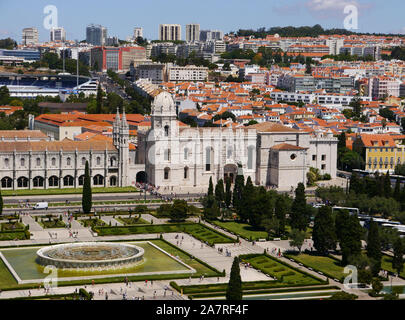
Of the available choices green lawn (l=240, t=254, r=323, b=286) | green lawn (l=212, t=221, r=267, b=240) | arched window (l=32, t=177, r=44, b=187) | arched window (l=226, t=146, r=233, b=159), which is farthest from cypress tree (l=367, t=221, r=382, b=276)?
arched window (l=32, t=177, r=44, b=187)

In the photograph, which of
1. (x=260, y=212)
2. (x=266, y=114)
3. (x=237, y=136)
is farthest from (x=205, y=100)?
(x=260, y=212)

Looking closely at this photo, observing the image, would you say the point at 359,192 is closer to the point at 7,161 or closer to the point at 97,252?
the point at 97,252

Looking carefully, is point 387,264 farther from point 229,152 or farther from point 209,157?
point 229,152

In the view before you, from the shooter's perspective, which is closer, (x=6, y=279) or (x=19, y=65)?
(x=6, y=279)

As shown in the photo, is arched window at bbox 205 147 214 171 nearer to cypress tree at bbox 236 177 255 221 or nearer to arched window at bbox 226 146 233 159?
arched window at bbox 226 146 233 159

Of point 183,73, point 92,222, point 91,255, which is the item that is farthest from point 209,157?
point 183,73
